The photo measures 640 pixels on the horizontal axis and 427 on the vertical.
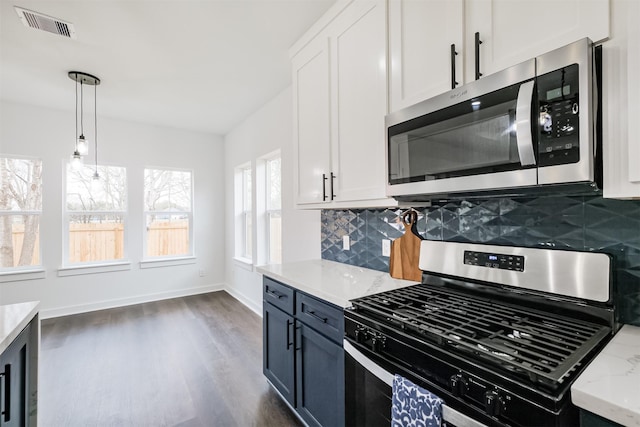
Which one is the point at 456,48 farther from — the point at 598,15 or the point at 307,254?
the point at 307,254

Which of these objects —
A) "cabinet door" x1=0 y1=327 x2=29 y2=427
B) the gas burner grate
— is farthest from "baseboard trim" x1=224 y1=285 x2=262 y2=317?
the gas burner grate

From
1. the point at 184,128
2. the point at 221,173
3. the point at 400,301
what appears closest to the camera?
the point at 400,301

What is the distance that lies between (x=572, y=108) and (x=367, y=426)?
132 centimetres

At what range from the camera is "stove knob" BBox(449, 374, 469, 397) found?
83 cm

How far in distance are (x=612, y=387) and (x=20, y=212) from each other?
17.7 feet

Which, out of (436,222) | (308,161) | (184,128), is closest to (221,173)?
(184,128)

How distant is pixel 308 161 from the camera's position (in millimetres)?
2223

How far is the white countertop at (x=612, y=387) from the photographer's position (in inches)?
24.7

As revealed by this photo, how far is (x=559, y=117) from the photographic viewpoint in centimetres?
90

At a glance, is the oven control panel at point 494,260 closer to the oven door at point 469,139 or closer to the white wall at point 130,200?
the oven door at point 469,139

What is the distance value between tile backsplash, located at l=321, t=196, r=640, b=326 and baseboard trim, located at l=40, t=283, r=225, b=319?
3468 mm

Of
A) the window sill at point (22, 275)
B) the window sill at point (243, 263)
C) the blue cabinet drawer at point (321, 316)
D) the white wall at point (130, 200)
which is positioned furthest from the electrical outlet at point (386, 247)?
the window sill at point (22, 275)

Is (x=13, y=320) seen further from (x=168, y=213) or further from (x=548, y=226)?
(x=168, y=213)

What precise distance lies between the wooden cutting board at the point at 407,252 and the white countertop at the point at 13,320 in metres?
1.75
